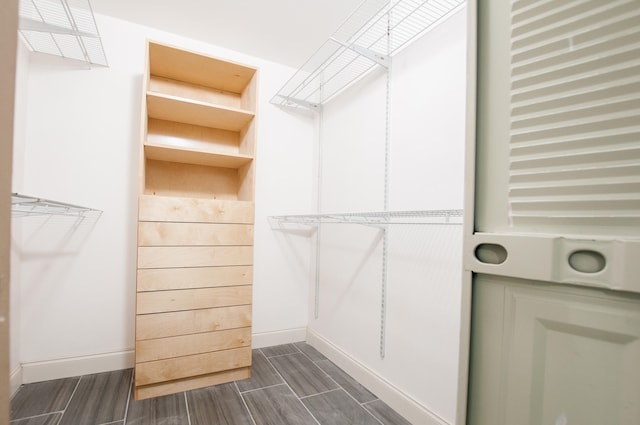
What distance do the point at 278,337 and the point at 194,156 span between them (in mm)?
1484

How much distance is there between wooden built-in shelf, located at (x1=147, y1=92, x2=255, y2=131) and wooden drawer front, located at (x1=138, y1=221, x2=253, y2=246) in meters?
0.71

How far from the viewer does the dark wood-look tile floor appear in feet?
4.70

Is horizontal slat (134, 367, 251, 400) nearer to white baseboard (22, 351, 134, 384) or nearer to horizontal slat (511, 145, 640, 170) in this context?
white baseboard (22, 351, 134, 384)

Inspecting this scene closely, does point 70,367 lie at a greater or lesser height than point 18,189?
lesser

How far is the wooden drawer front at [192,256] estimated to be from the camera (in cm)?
160

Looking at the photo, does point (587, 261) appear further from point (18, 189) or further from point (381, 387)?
point (18, 189)

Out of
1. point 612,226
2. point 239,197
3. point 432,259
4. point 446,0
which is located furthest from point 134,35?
point 612,226

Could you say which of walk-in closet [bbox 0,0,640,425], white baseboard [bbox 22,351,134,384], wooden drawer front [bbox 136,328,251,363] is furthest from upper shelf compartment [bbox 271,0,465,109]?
white baseboard [bbox 22,351,134,384]

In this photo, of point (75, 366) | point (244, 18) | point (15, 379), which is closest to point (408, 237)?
point (244, 18)

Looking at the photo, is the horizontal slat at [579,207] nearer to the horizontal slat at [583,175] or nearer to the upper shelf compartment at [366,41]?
the horizontal slat at [583,175]

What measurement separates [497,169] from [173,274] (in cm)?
166

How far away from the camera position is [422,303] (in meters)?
1.43

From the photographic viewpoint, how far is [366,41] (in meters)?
1.75

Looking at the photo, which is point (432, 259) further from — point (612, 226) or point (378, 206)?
point (612, 226)
